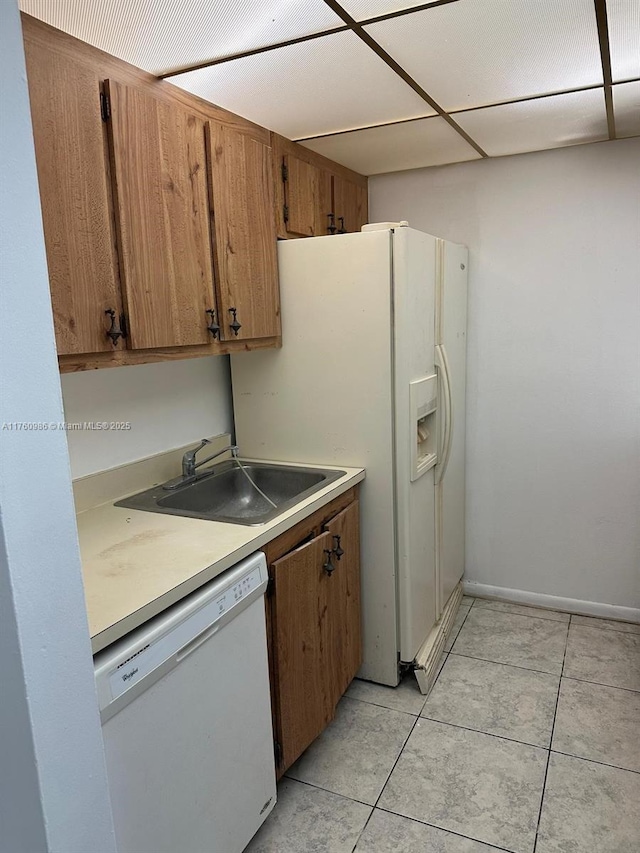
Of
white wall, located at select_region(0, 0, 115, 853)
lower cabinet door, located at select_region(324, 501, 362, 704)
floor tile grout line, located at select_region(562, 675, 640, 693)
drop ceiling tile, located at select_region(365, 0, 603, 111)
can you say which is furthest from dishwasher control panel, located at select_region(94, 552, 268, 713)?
floor tile grout line, located at select_region(562, 675, 640, 693)

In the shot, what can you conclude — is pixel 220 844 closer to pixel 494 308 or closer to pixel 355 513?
pixel 355 513

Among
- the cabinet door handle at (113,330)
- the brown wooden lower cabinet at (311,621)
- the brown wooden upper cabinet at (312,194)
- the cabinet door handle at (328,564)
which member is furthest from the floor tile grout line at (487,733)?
the brown wooden upper cabinet at (312,194)

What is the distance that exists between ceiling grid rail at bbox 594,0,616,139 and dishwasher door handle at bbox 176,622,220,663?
171 cm

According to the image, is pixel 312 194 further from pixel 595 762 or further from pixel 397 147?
pixel 595 762

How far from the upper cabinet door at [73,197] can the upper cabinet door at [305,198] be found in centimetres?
96

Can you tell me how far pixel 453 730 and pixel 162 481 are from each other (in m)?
1.40

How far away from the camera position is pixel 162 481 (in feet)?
7.36

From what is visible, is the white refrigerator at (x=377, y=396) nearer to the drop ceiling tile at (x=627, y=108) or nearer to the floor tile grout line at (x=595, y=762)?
the floor tile grout line at (x=595, y=762)

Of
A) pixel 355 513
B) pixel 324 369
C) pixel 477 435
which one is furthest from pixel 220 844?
pixel 477 435

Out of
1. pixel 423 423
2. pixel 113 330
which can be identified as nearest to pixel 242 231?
pixel 113 330

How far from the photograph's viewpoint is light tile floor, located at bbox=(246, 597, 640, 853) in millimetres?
1761

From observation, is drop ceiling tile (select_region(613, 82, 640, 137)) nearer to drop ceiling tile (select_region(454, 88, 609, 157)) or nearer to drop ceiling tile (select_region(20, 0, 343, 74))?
drop ceiling tile (select_region(454, 88, 609, 157))

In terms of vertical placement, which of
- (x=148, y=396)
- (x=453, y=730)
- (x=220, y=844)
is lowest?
(x=453, y=730)

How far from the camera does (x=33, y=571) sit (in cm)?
90
